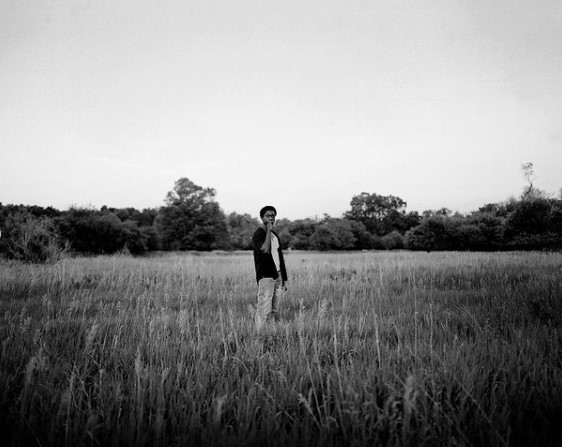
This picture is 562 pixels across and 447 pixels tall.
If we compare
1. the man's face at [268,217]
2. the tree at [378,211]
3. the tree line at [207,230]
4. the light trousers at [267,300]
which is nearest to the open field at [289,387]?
the light trousers at [267,300]

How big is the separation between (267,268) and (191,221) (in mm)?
48238

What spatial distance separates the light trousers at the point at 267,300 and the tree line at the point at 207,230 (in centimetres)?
1333

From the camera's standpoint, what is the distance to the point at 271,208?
4.82m

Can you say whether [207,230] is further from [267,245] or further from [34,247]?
[267,245]

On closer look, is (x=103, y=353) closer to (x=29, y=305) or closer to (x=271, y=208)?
(x=271, y=208)

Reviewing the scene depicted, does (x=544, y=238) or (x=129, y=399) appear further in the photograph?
(x=544, y=238)

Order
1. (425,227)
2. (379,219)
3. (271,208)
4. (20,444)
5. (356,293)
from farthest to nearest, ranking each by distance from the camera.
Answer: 1. (379,219)
2. (425,227)
3. (356,293)
4. (271,208)
5. (20,444)

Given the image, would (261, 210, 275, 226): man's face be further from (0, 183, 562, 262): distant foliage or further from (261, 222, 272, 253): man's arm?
(0, 183, 562, 262): distant foliage

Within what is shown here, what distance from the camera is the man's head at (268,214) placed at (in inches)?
186

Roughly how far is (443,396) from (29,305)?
638 cm

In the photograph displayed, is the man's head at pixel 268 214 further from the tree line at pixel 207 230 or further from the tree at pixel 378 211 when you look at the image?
the tree at pixel 378 211

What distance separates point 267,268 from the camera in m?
4.56

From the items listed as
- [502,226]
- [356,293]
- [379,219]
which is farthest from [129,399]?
[379,219]

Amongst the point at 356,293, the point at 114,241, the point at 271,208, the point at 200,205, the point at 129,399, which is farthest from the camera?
the point at 200,205
